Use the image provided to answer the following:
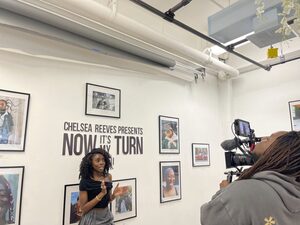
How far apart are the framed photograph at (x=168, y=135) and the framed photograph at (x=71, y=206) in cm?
134

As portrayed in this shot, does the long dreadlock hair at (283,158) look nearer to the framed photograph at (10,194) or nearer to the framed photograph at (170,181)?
the framed photograph at (10,194)

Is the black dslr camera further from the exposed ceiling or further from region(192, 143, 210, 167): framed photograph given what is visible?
the exposed ceiling

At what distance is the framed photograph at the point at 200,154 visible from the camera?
3841 millimetres

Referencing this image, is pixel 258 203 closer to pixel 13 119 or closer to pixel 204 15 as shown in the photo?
pixel 13 119

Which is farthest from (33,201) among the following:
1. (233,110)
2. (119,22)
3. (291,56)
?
(291,56)

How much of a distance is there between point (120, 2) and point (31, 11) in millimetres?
1322

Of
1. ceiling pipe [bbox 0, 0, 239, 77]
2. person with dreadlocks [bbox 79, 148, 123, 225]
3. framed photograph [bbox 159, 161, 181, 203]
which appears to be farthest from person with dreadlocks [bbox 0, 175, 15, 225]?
framed photograph [bbox 159, 161, 181, 203]

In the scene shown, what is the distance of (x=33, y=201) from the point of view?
218 centimetres

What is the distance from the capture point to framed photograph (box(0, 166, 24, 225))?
6.64ft

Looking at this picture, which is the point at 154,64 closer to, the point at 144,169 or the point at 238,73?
the point at 144,169

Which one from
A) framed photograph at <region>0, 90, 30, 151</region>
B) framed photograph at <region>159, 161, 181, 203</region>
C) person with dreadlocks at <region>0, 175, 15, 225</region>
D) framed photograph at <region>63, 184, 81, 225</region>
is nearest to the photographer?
person with dreadlocks at <region>0, 175, 15, 225</region>

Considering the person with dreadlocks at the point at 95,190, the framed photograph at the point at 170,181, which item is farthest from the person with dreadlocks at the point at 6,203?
the framed photograph at the point at 170,181

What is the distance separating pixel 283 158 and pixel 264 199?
0.64ft

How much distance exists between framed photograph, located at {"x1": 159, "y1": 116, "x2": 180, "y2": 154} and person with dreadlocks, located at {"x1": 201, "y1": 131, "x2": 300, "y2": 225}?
256 centimetres
